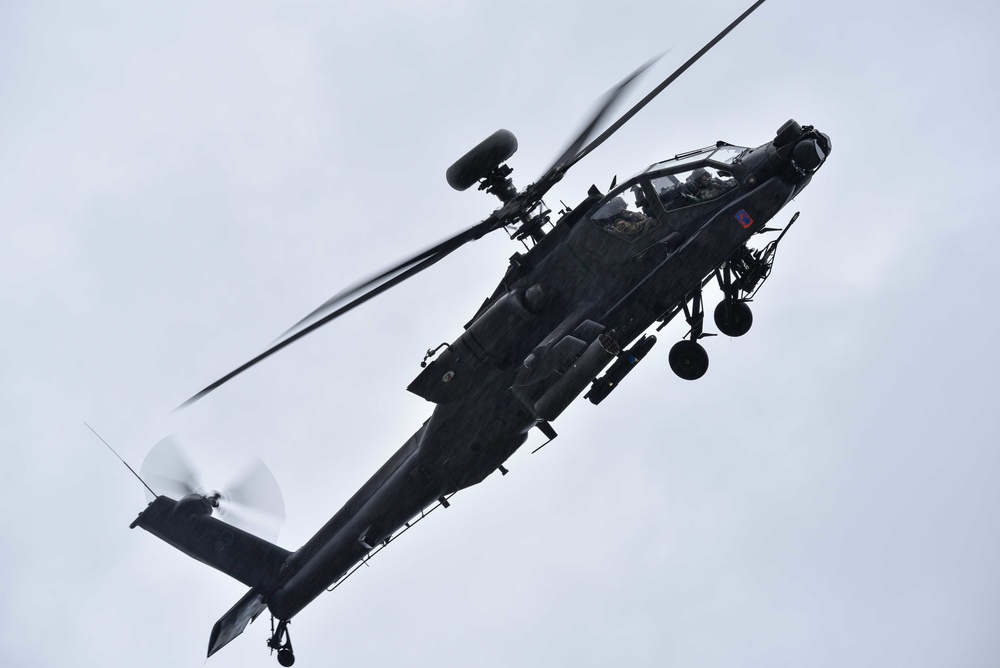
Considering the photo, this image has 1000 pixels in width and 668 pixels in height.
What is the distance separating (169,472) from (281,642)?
12.5 ft

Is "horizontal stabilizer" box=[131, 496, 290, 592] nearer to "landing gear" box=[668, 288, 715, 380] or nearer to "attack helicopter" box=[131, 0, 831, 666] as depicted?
"attack helicopter" box=[131, 0, 831, 666]

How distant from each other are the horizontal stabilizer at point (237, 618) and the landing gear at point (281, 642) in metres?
0.41

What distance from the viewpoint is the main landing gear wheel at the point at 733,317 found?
1599 centimetres

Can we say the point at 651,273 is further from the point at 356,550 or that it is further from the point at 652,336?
the point at 356,550

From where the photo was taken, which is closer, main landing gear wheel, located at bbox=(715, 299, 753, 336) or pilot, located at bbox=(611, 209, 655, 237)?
pilot, located at bbox=(611, 209, 655, 237)

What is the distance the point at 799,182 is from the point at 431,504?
26.5 feet

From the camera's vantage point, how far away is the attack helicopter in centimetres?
1418

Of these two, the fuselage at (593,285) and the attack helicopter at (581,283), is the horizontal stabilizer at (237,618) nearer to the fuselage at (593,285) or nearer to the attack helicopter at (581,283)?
the attack helicopter at (581,283)

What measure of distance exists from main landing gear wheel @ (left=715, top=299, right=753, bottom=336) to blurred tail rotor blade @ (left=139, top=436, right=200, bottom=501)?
1021 cm

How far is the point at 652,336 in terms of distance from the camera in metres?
14.6

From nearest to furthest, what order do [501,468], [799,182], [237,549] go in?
[799,182] < [501,468] < [237,549]

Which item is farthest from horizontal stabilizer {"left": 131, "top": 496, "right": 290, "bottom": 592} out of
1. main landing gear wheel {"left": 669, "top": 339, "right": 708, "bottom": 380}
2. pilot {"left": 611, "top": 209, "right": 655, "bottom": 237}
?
pilot {"left": 611, "top": 209, "right": 655, "bottom": 237}

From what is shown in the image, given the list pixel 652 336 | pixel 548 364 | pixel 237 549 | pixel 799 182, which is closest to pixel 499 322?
pixel 548 364

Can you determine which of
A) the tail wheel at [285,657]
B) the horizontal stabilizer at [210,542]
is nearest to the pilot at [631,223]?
the horizontal stabilizer at [210,542]
